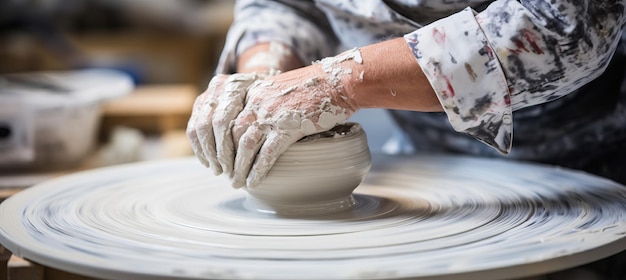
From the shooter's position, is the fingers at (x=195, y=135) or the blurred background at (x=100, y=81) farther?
the blurred background at (x=100, y=81)

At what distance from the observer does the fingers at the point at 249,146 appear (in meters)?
1.02

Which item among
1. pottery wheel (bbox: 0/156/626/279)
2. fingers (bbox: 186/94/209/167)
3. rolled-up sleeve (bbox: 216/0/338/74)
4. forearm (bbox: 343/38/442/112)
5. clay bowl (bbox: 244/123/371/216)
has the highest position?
rolled-up sleeve (bbox: 216/0/338/74)

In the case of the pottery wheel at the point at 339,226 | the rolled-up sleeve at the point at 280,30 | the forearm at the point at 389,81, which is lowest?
the pottery wheel at the point at 339,226

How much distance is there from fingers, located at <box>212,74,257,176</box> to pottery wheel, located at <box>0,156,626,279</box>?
0.25 ft

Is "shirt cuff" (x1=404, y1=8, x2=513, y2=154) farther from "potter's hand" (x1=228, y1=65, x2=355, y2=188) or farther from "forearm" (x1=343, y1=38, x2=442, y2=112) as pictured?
"potter's hand" (x1=228, y1=65, x2=355, y2=188)

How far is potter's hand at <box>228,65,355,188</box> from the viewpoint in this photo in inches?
39.9

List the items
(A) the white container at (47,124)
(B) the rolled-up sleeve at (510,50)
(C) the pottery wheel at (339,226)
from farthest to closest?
(A) the white container at (47,124)
(B) the rolled-up sleeve at (510,50)
(C) the pottery wheel at (339,226)

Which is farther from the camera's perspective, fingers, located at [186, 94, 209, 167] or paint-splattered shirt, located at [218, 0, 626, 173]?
fingers, located at [186, 94, 209, 167]

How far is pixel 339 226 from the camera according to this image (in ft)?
3.23

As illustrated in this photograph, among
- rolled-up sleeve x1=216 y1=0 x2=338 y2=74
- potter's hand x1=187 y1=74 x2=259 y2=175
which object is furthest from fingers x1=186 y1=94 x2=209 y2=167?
rolled-up sleeve x1=216 y1=0 x2=338 y2=74

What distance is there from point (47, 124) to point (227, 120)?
0.76m

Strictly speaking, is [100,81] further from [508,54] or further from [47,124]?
[508,54]

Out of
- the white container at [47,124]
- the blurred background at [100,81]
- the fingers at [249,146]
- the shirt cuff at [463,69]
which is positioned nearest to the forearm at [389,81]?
the shirt cuff at [463,69]

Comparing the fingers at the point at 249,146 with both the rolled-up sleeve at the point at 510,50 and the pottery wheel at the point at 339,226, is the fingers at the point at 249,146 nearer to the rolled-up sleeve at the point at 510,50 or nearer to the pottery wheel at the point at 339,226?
the pottery wheel at the point at 339,226
